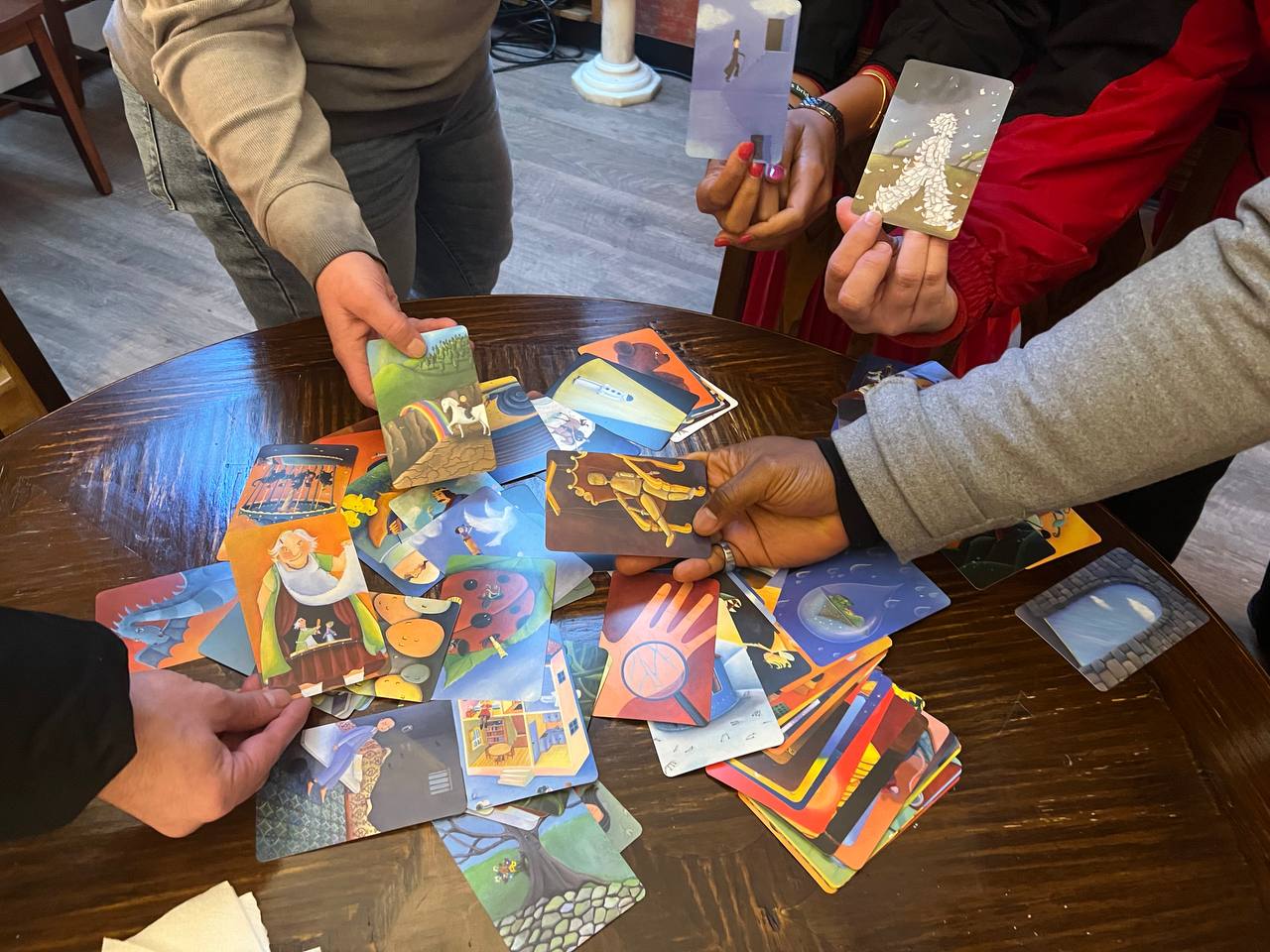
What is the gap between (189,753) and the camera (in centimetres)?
63

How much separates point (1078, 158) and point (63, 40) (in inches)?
128

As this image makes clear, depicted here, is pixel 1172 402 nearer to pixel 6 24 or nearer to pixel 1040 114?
pixel 1040 114

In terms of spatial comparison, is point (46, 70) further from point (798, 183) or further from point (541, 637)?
point (541, 637)

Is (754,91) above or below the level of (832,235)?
above

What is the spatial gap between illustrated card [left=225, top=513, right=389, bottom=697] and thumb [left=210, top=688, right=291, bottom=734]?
0.07ft

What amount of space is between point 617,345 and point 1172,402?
2.01 feet

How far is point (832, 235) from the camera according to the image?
4.20ft

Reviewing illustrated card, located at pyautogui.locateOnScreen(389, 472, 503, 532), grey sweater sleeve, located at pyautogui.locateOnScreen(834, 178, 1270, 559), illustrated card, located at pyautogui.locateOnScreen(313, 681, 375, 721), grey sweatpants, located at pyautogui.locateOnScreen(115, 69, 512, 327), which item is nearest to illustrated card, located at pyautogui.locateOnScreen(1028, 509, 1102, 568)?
grey sweater sleeve, located at pyautogui.locateOnScreen(834, 178, 1270, 559)

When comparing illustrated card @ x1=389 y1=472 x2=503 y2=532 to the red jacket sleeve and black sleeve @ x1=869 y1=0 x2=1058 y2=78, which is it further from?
black sleeve @ x1=869 y1=0 x2=1058 y2=78

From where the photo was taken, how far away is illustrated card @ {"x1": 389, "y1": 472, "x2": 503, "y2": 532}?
89cm

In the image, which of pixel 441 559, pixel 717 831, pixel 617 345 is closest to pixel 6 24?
pixel 617 345

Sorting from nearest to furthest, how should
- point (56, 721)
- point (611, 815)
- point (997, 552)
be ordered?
point (56, 721) < point (611, 815) < point (997, 552)

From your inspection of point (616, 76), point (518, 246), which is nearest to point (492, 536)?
point (518, 246)

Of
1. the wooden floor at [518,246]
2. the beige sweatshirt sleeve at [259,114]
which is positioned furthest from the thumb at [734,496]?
the wooden floor at [518,246]
